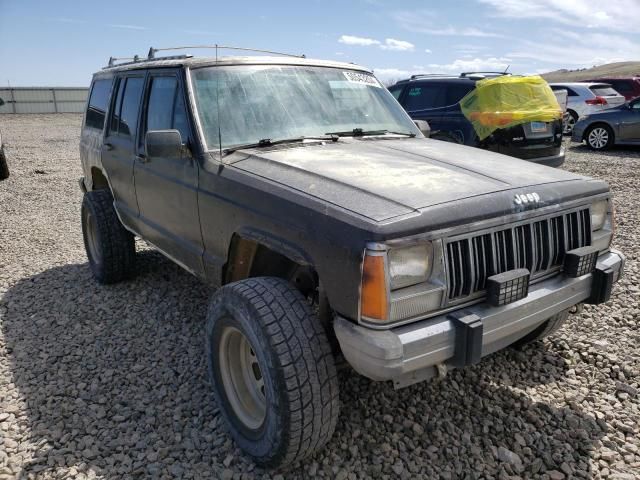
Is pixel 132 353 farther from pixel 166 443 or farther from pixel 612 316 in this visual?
pixel 612 316

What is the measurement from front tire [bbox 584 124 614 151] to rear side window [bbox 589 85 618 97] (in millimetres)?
3806

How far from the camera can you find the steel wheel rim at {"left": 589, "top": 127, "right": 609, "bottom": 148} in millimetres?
13180

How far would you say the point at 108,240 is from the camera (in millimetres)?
4637

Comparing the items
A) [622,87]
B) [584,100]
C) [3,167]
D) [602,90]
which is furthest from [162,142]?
[622,87]

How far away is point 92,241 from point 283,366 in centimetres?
357

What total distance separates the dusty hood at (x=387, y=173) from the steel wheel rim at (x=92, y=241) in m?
2.55

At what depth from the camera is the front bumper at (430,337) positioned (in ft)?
6.77

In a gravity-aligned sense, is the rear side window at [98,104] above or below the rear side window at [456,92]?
below

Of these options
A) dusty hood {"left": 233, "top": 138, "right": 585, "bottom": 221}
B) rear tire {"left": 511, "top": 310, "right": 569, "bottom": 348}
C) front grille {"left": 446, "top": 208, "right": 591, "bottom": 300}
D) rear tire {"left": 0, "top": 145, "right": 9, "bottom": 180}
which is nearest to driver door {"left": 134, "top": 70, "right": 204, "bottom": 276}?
dusty hood {"left": 233, "top": 138, "right": 585, "bottom": 221}

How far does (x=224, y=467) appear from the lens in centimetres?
260

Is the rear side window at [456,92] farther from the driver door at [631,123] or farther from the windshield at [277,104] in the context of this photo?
the driver door at [631,123]

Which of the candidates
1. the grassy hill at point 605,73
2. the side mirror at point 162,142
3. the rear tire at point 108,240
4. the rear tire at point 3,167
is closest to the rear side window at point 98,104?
the rear tire at point 108,240

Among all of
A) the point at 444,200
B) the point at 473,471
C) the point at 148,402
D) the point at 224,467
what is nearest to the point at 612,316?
the point at 473,471

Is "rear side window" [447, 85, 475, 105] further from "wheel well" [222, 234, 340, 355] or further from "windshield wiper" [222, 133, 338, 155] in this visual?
"wheel well" [222, 234, 340, 355]
